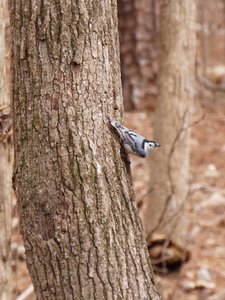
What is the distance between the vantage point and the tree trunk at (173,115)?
204 inches

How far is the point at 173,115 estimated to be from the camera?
18.0 feet

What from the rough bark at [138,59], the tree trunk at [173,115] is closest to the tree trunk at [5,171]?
the tree trunk at [173,115]

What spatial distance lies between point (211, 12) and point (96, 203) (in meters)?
10.8

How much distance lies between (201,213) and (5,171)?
354cm

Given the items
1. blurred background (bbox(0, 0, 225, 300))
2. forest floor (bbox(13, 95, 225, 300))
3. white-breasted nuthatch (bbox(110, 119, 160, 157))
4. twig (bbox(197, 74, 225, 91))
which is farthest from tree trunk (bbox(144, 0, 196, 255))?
twig (bbox(197, 74, 225, 91))

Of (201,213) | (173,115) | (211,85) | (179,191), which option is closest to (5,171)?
(173,115)

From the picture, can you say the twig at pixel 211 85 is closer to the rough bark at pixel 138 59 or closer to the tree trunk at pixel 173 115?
the rough bark at pixel 138 59

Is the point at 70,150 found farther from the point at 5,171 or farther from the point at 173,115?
the point at 173,115

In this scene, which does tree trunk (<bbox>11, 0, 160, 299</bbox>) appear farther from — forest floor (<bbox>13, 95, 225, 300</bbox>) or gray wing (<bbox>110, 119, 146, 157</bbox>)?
forest floor (<bbox>13, 95, 225, 300</bbox>)

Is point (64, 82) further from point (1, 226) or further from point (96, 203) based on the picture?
point (1, 226)

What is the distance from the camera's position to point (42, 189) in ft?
8.00

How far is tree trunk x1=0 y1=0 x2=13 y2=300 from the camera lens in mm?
3441

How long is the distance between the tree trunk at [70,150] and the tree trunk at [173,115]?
2597 millimetres

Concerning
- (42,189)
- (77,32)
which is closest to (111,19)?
(77,32)
